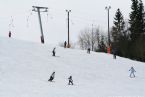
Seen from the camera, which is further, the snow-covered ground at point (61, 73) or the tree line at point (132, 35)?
the tree line at point (132, 35)

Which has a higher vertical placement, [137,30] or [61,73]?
[137,30]

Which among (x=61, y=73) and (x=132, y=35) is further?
(x=132, y=35)

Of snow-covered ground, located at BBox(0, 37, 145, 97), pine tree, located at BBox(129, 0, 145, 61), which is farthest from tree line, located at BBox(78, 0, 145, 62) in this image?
snow-covered ground, located at BBox(0, 37, 145, 97)

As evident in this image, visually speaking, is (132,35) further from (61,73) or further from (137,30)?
(61,73)

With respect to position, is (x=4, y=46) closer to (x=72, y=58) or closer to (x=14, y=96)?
(x=72, y=58)

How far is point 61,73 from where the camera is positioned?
43.2 metres

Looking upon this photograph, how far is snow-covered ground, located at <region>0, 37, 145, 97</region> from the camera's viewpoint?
32.6m

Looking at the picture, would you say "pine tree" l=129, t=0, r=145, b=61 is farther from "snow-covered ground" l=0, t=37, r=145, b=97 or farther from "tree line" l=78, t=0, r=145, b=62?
"snow-covered ground" l=0, t=37, r=145, b=97

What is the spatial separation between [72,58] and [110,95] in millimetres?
21645

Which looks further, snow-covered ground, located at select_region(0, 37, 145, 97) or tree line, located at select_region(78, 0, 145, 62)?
tree line, located at select_region(78, 0, 145, 62)

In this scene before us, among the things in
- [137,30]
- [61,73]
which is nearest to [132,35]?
[137,30]

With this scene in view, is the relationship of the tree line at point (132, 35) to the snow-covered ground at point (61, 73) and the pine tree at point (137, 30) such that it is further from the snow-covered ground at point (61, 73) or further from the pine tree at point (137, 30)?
the snow-covered ground at point (61, 73)

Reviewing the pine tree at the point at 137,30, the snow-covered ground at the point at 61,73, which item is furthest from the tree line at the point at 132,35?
the snow-covered ground at the point at 61,73

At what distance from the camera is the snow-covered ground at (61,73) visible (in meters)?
32.6
